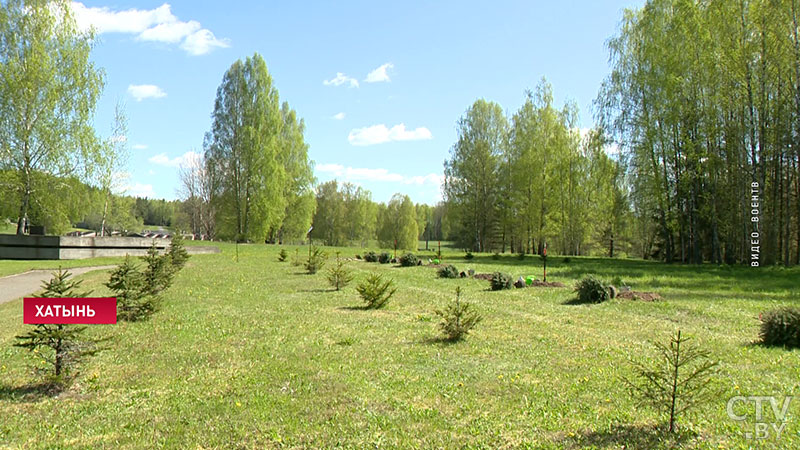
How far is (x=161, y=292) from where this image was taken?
12.4 meters

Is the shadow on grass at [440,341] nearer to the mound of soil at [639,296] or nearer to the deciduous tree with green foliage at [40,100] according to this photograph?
the mound of soil at [639,296]

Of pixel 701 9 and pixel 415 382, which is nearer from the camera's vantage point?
pixel 415 382

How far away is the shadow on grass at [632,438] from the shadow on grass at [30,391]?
528 cm

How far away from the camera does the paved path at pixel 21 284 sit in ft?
40.4

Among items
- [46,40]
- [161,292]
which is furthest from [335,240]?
[161,292]

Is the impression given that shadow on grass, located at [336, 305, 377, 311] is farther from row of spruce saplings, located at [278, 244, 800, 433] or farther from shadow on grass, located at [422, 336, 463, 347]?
shadow on grass, located at [422, 336, 463, 347]

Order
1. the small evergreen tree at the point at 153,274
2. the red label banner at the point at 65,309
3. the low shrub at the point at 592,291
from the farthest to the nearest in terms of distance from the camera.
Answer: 1. the low shrub at the point at 592,291
2. the small evergreen tree at the point at 153,274
3. the red label banner at the point at 65,309

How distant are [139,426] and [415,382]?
2773mm

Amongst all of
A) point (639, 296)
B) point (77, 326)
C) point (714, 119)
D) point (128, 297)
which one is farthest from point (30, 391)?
point (714, 119)

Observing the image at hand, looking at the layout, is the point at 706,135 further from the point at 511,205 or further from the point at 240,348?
the point at 240,348

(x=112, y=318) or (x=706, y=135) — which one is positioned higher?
(x=706, y=135)

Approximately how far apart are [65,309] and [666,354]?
18.7ft

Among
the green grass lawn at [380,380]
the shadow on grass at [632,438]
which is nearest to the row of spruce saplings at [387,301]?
the green grass lawn at [380,380]

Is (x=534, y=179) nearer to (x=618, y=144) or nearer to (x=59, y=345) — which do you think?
(x=618, y=144)
